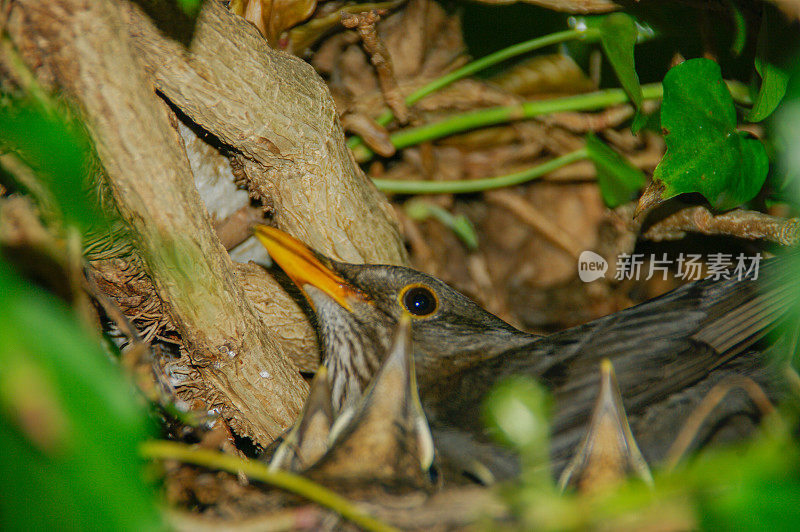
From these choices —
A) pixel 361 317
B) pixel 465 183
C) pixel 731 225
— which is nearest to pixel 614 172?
pixel 731 225

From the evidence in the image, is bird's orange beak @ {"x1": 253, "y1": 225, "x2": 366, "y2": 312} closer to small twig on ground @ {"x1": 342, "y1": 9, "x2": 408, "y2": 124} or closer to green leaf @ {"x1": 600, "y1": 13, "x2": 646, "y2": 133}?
small twig on ground @ {"x1": 342, "y1": 9, "x2": 408, "y2": 124}

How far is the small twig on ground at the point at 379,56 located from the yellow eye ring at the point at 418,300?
892 mm

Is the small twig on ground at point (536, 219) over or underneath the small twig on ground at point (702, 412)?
underneath

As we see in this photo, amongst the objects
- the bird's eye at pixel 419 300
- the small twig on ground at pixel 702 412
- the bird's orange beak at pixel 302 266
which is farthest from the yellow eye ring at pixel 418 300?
the small twig on ground at pixel 702 412

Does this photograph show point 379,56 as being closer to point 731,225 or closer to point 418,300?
point 418,300

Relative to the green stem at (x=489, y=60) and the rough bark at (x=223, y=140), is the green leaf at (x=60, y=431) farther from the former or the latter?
the green stem at (x=489, y=60)

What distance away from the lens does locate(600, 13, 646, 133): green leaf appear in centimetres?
200

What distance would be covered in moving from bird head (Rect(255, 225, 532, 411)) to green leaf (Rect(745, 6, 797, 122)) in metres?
1.10

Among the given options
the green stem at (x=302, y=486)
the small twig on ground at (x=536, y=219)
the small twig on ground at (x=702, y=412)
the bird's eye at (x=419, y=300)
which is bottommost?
the small twig on ground at (x=536, y=219)

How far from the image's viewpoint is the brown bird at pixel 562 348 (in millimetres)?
1440

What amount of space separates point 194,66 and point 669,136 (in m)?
1.34

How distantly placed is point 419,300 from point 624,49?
1.17 meters

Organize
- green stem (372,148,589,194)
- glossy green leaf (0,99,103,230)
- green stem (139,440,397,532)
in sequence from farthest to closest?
green stem (372,148,589,194) → green stem (139,440,397,532) → glossy green leaf (0,99,103,230)

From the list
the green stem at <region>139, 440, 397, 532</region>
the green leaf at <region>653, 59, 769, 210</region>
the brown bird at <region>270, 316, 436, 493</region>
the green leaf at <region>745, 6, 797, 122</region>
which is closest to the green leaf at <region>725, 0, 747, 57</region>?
the green leaf at <region>745, 6, 797, 122</region>
